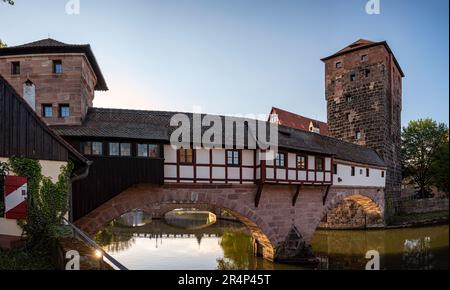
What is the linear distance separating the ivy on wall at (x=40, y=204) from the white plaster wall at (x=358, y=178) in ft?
44.7

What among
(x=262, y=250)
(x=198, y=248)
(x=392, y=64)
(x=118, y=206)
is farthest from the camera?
(x=392, y=64)

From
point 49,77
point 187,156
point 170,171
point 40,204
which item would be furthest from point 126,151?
point 49,77

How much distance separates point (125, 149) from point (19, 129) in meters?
3.88

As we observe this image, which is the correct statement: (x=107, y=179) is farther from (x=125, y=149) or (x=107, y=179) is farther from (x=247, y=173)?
(x=247, y=173)

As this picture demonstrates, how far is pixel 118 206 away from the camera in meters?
10.3

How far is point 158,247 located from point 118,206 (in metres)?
8.44

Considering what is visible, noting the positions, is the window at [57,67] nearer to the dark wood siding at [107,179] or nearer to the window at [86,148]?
the window at [86,148]

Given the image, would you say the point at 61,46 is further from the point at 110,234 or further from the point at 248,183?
the point at 110,234

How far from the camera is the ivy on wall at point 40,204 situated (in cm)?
616

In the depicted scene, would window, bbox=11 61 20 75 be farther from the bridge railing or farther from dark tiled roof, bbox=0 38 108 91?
the bridge railing

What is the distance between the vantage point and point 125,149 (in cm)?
1006

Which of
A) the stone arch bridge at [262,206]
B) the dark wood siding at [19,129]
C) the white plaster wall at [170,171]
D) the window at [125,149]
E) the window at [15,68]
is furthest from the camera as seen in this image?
the window at [15,68]

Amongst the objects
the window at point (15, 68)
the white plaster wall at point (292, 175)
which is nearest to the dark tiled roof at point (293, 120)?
the white plaster wall at point (292, 175)
